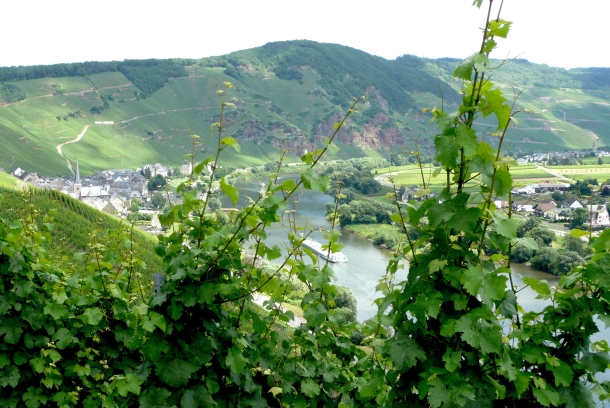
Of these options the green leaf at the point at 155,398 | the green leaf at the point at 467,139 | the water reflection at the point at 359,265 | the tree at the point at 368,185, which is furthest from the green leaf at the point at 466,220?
the tree at the point at 368,185

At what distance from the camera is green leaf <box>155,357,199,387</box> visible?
7.96ft

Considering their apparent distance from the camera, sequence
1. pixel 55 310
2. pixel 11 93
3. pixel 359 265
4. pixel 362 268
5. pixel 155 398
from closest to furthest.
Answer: pixel 155 398
pixel 55 310
pixel 362 268
pixel 359 265
pixel 11 93

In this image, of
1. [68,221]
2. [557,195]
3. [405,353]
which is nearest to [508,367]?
[405,353]

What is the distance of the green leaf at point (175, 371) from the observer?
243 cm

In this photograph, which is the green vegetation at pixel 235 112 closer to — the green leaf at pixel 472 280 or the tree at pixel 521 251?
the tree at pixel 521 251

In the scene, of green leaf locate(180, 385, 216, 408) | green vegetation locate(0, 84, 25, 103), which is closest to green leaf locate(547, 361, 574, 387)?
green leaf locate(180, 385, 216, 408)

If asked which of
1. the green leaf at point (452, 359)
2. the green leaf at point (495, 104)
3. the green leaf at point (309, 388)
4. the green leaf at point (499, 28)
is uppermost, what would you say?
the green leaf at point (499, 28)

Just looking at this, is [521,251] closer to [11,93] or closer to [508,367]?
[508,367]

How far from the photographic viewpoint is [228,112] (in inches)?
3971

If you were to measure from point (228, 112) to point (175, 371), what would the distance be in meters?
101

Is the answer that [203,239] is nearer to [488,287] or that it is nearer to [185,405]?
[185,405]

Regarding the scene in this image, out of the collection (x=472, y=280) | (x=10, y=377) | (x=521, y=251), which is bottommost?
(x=521, y=251)

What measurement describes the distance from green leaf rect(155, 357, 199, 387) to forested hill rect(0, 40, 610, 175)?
99.0m

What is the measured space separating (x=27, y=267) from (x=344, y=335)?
7.34ft
